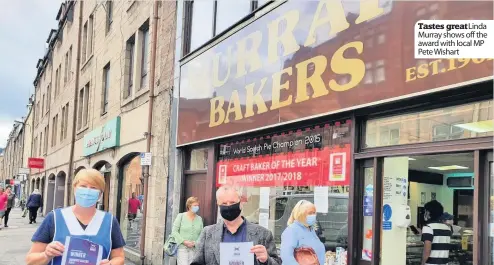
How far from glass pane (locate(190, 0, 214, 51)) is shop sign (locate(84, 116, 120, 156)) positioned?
471 cm

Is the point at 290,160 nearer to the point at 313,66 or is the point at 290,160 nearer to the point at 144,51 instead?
the point at 313,66

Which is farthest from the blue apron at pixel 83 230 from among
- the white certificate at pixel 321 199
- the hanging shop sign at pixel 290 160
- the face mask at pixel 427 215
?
the face mask at pixel 427 215

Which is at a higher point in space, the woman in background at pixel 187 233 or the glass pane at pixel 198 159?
the glass pane at pixel 198 159

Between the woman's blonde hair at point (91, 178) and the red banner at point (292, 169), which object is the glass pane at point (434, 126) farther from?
the woman's blonde hair at point (91, 178)

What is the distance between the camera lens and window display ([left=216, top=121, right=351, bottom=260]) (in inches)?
243

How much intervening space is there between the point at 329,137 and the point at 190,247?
9.34 ft

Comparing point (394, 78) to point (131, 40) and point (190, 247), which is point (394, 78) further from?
point (131, 40)

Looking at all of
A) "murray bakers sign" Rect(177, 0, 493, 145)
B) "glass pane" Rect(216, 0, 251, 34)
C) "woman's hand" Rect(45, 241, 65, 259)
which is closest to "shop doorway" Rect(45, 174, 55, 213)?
"murray bakers sign" Rect(177, 0, 493, 145)

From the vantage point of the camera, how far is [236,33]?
8578 millimetres

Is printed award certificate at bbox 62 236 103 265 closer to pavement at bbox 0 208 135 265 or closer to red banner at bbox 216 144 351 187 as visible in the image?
red banner at bbox 216 144 351 187

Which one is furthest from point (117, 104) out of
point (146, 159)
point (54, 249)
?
point (54, 249)

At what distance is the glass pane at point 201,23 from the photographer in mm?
9781

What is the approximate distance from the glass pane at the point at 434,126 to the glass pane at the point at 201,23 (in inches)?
191

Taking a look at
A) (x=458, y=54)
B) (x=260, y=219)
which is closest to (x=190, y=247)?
(x=260, y=219)
